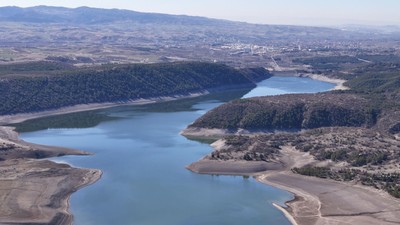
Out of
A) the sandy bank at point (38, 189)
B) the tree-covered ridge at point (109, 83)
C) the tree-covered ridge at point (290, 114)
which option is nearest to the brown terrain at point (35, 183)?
the sandy bank at point (38, 189)

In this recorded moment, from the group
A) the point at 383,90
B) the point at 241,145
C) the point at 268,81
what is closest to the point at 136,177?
the point at 241,145

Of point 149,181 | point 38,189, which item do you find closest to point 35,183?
point 38,189

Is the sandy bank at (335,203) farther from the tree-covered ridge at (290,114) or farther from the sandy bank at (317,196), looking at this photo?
the tree-covered ridge at (290,114)

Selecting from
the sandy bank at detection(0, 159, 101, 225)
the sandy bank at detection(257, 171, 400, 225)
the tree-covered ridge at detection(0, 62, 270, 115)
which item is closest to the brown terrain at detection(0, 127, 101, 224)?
the sandy bank at detection(0, 159, 101, 225)

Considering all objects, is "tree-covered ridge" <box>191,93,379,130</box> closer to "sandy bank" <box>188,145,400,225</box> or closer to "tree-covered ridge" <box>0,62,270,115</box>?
"sandy bank" <box>188,145,400,225</box>

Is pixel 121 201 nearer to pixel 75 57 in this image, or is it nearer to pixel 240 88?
pixel 240 88

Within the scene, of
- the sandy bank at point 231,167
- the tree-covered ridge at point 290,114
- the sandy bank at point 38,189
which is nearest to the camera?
the sandy bank at point 38,189
